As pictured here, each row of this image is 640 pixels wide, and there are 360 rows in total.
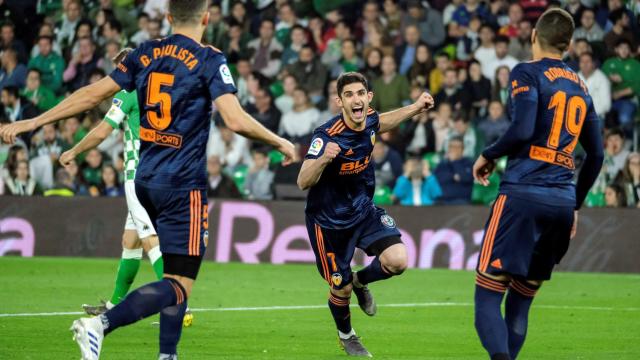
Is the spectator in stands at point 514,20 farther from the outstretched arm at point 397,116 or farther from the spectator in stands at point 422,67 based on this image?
the outstretched arm at point 397,116

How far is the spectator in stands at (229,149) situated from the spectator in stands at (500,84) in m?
4.71

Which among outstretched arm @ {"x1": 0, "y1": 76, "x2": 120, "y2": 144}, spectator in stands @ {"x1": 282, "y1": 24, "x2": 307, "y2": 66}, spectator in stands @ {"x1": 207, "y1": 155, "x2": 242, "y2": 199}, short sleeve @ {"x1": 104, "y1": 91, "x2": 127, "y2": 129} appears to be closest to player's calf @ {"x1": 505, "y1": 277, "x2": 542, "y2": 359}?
outstretched arm @ {"x1": 0, "y1": 76, "x2": 120, "y2": 144}

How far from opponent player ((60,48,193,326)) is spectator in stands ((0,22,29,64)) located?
1447 cm

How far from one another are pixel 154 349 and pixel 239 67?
14.5 m

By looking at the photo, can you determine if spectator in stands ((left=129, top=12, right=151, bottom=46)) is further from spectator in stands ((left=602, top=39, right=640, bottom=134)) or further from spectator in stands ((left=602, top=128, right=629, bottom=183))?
spectator in stands ((left=602, top=128, right=629, bottom=183))

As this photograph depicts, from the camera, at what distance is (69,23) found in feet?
84.7

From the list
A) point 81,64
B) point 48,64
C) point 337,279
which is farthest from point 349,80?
point 48,64

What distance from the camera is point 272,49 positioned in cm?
2423

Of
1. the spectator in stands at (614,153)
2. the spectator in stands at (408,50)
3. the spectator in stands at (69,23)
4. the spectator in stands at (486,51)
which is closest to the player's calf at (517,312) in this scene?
the spectator in stands at (614,153)

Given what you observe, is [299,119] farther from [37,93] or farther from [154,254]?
[154,254]

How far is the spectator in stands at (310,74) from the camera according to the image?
23.0 m

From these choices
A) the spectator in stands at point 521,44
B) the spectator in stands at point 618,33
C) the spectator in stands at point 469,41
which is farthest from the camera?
the spectator in stands at point 469,41

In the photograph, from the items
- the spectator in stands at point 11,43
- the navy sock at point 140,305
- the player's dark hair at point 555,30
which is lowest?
the navy sock at point 140,305

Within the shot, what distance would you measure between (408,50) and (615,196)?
5.32 meters
